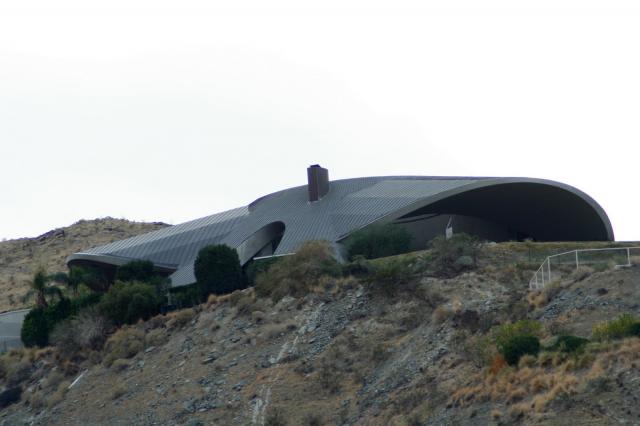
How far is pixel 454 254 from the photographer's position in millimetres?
48875

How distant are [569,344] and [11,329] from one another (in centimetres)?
3692

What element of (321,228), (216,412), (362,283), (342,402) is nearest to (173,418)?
(216,412)

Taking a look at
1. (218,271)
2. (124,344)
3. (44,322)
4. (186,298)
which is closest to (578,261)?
(218,271)

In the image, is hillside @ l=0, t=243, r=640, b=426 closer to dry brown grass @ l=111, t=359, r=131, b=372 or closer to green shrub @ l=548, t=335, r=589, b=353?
dry brown grass @ l=111, t=359, r=131, b=372

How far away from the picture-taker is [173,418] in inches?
1708

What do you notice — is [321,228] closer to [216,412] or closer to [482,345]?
[216,412]

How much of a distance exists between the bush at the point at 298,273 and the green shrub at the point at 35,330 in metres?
11.4

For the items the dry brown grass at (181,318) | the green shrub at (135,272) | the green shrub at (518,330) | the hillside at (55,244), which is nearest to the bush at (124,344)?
the dry brown grass at (181,318)

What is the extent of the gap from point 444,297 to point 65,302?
817 inches

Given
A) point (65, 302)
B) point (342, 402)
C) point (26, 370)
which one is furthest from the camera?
point (65, 302)

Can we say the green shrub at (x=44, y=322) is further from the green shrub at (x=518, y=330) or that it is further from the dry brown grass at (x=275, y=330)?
the green shrub at (x=518, y=330)

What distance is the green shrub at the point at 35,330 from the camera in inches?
2253

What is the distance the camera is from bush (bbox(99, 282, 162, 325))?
54438mm

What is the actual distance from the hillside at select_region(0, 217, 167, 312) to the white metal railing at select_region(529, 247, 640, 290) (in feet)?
172
